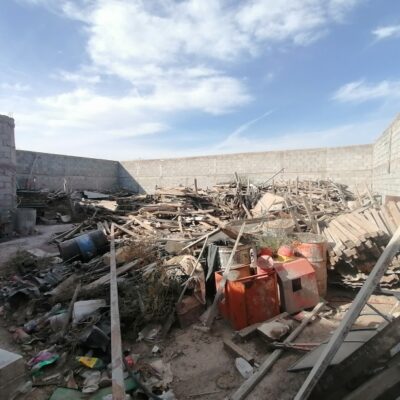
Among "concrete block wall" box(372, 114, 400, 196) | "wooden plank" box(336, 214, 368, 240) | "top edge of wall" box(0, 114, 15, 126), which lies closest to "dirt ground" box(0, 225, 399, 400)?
"wooden plank" box(336, 214, 368, 240)

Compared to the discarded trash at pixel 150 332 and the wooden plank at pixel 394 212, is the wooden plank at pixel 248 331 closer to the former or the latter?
the discarded trash at pixel 150 332

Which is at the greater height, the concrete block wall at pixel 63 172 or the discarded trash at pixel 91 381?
the concrete block wall at pixel 63 172

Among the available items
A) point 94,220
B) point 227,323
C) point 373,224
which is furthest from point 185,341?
point 94,220

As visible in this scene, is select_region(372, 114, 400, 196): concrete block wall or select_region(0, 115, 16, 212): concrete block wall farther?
select_region(0, 115, 16, 212): concrete block wall

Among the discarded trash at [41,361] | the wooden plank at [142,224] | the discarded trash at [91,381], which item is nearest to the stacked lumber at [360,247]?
the discarded trash at [91,381]

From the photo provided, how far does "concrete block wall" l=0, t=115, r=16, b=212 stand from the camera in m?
9.55

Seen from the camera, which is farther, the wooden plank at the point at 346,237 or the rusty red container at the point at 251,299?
the wooden plank at the point at 346,237

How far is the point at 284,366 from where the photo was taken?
3271 millimetres

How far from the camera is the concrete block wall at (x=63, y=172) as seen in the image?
15.1 meters

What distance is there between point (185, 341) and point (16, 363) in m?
1.99

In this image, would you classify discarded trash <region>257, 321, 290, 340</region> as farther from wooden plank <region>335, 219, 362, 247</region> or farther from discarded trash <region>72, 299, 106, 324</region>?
discarded trash <region>72, 299, 106, 324</region>

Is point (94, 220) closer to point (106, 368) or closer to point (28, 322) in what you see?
point (28, 322)

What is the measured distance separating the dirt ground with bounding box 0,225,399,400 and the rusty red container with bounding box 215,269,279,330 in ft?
0.92

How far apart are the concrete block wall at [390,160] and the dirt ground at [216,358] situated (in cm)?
389
